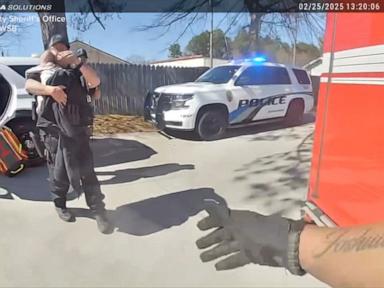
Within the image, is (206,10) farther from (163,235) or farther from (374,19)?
(163,235)

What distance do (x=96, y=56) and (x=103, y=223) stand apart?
3.42ft

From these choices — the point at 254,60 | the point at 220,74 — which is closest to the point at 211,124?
the point at 220,74

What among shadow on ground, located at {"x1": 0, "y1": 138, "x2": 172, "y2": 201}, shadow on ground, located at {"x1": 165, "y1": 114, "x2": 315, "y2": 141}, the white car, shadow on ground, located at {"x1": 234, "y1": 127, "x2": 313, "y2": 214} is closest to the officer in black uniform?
shadow on ground, located at {"x1": 0, "y1": 138, "x2": 172, "y2": 201}

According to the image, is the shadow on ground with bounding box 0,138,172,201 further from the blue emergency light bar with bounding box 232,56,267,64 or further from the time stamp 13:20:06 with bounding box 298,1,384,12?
the time stamp 13:20:06 with bounding box 298,1,384,12

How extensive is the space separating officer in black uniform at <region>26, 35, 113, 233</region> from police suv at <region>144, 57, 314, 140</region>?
16.9 inches

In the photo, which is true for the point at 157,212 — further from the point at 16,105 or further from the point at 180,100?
the point at 16,105

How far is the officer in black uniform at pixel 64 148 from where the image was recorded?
2.04 meters

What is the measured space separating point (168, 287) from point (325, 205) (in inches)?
35.6

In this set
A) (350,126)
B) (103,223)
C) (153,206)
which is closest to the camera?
(350,126)

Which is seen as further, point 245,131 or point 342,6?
point 245,131

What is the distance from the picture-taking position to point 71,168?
7.45 feet

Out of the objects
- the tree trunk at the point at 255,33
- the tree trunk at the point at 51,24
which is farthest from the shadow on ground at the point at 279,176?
the tree trunk at the point at 51,24

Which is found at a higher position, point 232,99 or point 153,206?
point 232,99

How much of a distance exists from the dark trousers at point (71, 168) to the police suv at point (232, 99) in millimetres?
471
